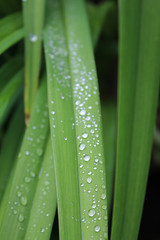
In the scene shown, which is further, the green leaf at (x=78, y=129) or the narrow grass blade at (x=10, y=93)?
the narrow grass blade at (x=10, y=93)

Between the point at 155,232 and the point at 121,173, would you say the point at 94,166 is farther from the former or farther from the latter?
the point at 155,232

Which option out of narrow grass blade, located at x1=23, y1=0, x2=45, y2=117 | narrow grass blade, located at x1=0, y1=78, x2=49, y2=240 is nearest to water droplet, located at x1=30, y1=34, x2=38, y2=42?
narrow grass blade, located at x1=23, y1=0, x2=45, y2=117

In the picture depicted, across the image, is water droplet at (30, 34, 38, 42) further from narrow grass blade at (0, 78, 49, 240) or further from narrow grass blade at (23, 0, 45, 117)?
narrow grass blade at (0, 78, 49, 240)

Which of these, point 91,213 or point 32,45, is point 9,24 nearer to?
point 32,45

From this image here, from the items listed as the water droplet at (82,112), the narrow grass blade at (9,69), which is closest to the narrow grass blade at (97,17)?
the narrow grass blade at (9,69)

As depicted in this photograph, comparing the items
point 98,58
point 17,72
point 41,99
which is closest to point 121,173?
point 41,99

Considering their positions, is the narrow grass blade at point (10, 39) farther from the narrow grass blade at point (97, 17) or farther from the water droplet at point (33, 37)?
the narrow grass blade at point (97, 17)
